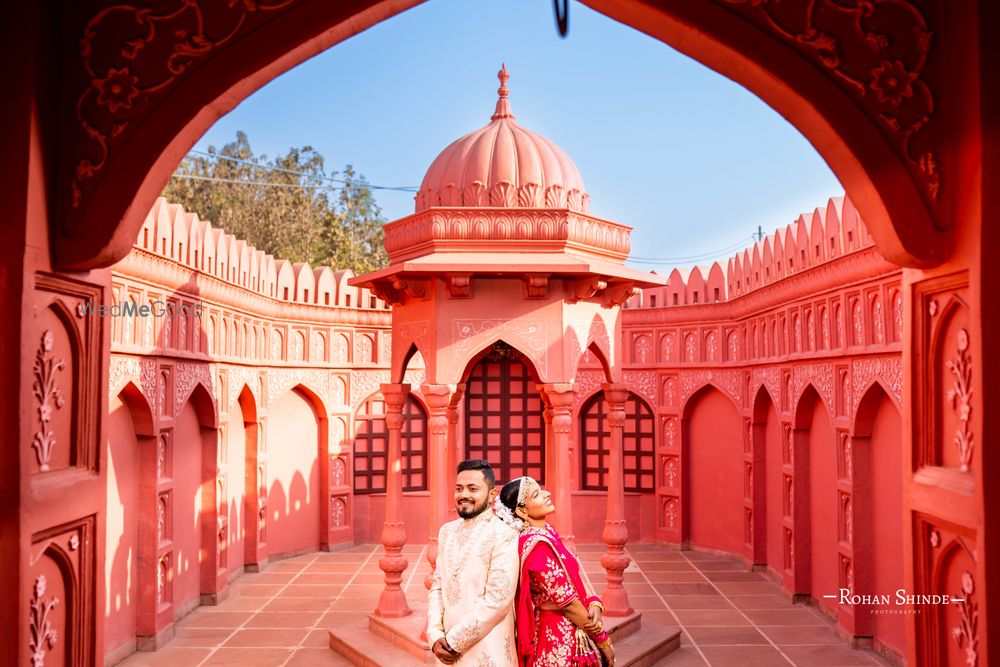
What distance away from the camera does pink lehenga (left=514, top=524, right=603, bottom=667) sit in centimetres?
405

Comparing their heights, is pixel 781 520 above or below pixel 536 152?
below

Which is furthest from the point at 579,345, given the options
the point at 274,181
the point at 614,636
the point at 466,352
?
the point at 274,181

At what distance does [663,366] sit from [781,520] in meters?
3.20

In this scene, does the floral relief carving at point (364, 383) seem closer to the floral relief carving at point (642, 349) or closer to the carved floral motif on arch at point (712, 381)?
the floral relief carving at point (642, 349)

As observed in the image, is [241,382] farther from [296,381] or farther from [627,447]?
[627,447]

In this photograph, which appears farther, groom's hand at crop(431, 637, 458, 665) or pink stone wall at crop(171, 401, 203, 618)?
pink stone wall at crop(171, 401, 203, 618)

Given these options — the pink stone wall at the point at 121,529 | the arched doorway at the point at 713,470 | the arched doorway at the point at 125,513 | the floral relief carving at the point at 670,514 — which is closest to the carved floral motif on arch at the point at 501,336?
the arched doorway at the point at 125,513

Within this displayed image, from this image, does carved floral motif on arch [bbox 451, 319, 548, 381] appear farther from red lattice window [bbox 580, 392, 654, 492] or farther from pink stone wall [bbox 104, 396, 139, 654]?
red lattice window [bbox 580, 392, 654, 492]

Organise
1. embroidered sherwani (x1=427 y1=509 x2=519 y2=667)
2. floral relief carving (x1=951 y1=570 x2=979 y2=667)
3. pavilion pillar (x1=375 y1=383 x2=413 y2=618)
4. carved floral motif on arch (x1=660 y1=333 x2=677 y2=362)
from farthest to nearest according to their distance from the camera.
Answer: carved floral motif on arch (x1=660 y1=333 x2=677 y2=362), pavilion pillar (x1=375 y1=383 x2=413 y2=618), embroidered sherwani (x1=427 y1=509 x2=519 y2=667), floral relief carving (x1=951 y1=570 x2=979 y2=667)

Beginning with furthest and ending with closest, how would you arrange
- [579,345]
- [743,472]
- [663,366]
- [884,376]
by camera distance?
[663,366]
[743,472]
[579,345]
[884,376]

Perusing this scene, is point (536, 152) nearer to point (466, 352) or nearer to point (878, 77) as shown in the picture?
point (466, 352)

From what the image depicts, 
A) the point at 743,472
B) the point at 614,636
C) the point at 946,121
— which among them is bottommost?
the point at 614,636

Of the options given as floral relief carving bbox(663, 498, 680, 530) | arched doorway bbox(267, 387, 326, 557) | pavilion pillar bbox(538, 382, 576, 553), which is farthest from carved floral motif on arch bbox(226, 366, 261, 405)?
floral relief carving bbox(663, 498, 680, 530)

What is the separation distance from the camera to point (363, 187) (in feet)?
85.6
